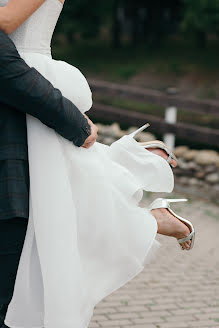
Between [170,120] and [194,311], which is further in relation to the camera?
[170,120]

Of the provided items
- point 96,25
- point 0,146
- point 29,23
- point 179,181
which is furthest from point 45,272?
point 96,25

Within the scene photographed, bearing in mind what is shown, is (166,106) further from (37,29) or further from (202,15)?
(202,15)

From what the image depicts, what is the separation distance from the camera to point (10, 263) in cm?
275

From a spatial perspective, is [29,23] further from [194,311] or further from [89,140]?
[194,311]

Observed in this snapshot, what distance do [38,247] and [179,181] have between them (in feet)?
23.1

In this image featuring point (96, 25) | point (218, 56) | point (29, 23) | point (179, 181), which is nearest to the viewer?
point (29, 23)

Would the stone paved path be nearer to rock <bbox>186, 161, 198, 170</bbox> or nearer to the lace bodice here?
the lace bodice

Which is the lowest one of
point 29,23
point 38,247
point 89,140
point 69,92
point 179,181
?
point 179,181

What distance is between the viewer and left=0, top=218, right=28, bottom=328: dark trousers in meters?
2.71

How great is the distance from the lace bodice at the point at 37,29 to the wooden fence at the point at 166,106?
20.5ft

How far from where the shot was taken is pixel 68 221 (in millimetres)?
2695

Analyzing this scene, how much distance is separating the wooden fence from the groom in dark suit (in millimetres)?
6236

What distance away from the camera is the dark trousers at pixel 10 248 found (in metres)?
2.71

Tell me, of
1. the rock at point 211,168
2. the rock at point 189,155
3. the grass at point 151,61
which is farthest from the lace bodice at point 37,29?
the grass at point 151,61
